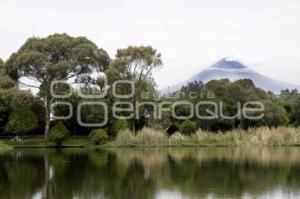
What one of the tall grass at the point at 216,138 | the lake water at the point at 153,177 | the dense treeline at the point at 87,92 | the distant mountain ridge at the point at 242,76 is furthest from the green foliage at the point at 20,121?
the distant mountain ridge at the point at 242,76

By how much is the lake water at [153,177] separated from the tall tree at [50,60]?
13264 millimetres

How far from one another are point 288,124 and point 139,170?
2797cm

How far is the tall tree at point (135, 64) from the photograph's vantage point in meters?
45.4

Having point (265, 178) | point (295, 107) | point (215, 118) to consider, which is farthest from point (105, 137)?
point (265, 178)

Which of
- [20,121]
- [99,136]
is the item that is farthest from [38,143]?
[99,136]

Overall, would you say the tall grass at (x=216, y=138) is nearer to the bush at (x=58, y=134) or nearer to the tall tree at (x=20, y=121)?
the bush at (x=58, y=134)

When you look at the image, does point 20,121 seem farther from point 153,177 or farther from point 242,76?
point 242,76

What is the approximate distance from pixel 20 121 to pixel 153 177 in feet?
73.3

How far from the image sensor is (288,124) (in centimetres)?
4847

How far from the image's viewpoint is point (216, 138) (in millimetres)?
40062

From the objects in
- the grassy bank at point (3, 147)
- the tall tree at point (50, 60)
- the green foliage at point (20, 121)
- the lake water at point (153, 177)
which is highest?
the tall tree at point (50, 60)

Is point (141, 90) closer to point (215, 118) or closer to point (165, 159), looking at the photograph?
point (215, 118)

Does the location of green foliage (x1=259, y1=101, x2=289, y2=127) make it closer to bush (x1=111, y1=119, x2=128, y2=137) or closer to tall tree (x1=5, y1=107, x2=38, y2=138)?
bush (x1=111, y1=119, x2=128, y2=137)

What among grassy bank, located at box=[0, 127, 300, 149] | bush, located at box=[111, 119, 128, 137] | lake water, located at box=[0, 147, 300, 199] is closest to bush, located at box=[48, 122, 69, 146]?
grassy bank, located at box=[0, 127, 300, 149]
